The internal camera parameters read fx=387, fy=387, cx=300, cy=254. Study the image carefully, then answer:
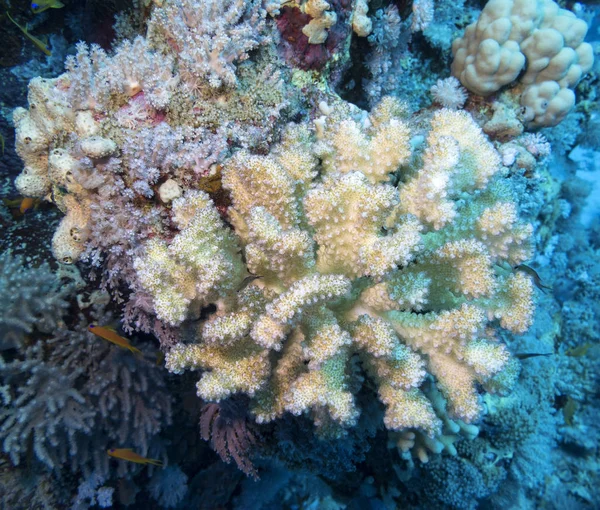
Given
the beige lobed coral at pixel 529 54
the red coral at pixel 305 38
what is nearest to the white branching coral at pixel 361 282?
the red coral at pixel 305 38

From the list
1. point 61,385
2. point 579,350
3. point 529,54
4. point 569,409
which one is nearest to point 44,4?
point 61,385

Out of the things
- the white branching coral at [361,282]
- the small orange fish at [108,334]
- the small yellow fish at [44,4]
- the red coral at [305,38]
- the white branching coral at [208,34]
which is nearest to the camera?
the white branching coral at [361,282]

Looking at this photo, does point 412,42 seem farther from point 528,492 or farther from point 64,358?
point 528,492

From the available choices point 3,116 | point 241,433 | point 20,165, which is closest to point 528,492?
point 241,433

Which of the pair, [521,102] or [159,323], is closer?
[159,323]

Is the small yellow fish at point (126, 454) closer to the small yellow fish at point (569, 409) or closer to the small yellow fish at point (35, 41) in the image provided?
the small yellow fish at point (35, 41)
